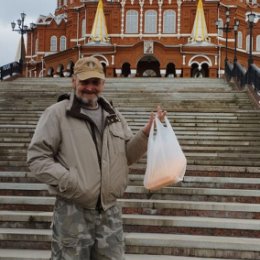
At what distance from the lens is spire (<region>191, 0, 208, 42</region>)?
51.3 metres

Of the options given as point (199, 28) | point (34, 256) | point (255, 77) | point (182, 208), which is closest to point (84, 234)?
point (34, 256)

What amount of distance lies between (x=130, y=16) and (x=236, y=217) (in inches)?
1930

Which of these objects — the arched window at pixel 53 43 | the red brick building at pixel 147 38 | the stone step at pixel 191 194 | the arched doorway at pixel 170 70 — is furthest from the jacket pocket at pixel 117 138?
the arched window at pixel 53 43

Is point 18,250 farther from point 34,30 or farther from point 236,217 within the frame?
point 34,30

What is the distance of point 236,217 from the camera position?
772 cm

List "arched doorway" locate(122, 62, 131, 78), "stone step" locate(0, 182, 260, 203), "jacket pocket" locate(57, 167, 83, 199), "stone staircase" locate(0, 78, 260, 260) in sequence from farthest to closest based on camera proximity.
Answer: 1. "arched doorway" locate(122, 62, 131, 78)
2. "stone step" locate(0, 182, 260, 203)
3. "stone staircase" locate(0, 78, 260, 260)
4. "jacket pocket" locate(57, 167, 83, 199)

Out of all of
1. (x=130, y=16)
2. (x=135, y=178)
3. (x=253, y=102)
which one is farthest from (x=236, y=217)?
(x=130, y=16)

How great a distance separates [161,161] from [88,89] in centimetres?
80

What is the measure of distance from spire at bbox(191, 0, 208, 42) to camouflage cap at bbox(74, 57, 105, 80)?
47.8 m

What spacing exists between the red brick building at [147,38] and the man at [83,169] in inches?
1793

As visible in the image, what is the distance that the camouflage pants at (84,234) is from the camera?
162 inches

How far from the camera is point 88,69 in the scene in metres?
4.24

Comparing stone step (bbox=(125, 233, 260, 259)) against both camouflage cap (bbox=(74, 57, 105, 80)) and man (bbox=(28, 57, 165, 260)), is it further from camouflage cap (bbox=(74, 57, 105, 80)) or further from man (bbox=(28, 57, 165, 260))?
camouflage cap (bbox=(74, 57, 105, 80))

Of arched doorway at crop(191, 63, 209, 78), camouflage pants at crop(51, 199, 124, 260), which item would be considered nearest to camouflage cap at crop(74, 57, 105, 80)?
camouflage pants at crop(51, 199, 124, 260)
